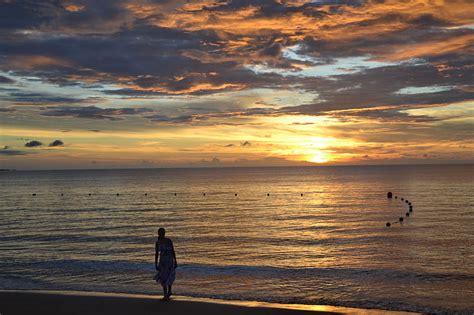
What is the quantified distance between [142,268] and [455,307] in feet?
53.4

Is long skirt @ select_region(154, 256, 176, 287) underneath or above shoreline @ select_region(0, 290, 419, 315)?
above

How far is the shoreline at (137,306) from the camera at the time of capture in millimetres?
15594

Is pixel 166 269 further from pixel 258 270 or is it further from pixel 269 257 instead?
pixel 269 257

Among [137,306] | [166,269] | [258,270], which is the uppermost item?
[166,269]

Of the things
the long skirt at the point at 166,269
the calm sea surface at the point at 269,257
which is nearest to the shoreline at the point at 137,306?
the long skirt at the point at 166,269

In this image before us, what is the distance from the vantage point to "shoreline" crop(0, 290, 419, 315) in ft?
51.2

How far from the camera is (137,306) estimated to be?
631 inches

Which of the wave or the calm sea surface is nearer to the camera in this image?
the calm sea surface

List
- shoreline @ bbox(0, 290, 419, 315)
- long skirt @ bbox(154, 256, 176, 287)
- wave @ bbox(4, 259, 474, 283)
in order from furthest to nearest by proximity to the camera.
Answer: wave @ bbox(4, 259, 474, 283) → long skirt @ bbox(154, 256, 176, 287) → shoreline @ bbox(0, 290, 419, 315)

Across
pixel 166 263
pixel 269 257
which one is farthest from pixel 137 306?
pixel 269 257

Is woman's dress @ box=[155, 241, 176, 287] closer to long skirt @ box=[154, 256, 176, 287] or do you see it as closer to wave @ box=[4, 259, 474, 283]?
long skirt @ box=[154, 256, 176, 287]

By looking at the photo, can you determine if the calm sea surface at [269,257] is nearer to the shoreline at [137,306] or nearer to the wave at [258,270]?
the wave at [258,270]

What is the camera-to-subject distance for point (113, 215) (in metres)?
56.2

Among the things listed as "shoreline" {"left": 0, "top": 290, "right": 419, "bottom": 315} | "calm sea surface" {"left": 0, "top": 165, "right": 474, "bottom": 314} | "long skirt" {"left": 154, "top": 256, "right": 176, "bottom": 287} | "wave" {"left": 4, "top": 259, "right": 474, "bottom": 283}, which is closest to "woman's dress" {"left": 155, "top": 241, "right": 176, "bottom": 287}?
"long skirt" {"left": 154, "top": 256, "right": 176, "bottom": 287}
